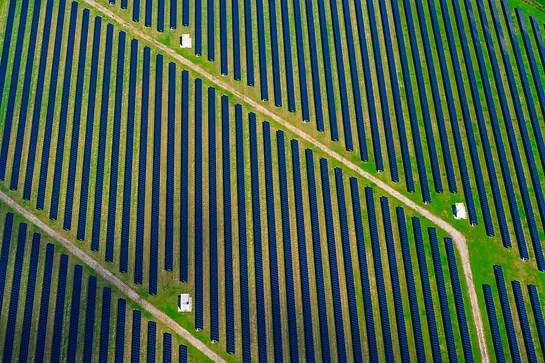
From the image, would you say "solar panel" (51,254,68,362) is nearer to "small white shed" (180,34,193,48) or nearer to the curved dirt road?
the curved dirt road

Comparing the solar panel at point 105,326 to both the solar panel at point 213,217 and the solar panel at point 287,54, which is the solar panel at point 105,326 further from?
the solar panel at point 287,54

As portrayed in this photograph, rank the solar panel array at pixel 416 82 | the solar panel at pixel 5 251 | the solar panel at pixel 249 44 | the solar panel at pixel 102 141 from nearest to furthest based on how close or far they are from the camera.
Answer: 1. the solar panel at pixel 5 251
2. the solar panel at pixel 102 141
3. the solar panel array at pixel 416 82
4. the solar panel at pixel 249 44

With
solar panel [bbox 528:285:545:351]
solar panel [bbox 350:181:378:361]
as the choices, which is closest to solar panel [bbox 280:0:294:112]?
solar panel [bbox 350:181:378:361]

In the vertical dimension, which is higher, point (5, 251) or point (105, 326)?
point (5, 251)

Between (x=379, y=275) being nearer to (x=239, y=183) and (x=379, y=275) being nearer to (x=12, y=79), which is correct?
(x=239, y=183)

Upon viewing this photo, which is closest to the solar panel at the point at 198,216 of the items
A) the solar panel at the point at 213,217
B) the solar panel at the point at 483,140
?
the solar panel at the point at 213,217

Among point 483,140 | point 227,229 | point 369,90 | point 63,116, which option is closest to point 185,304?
point 227,229
